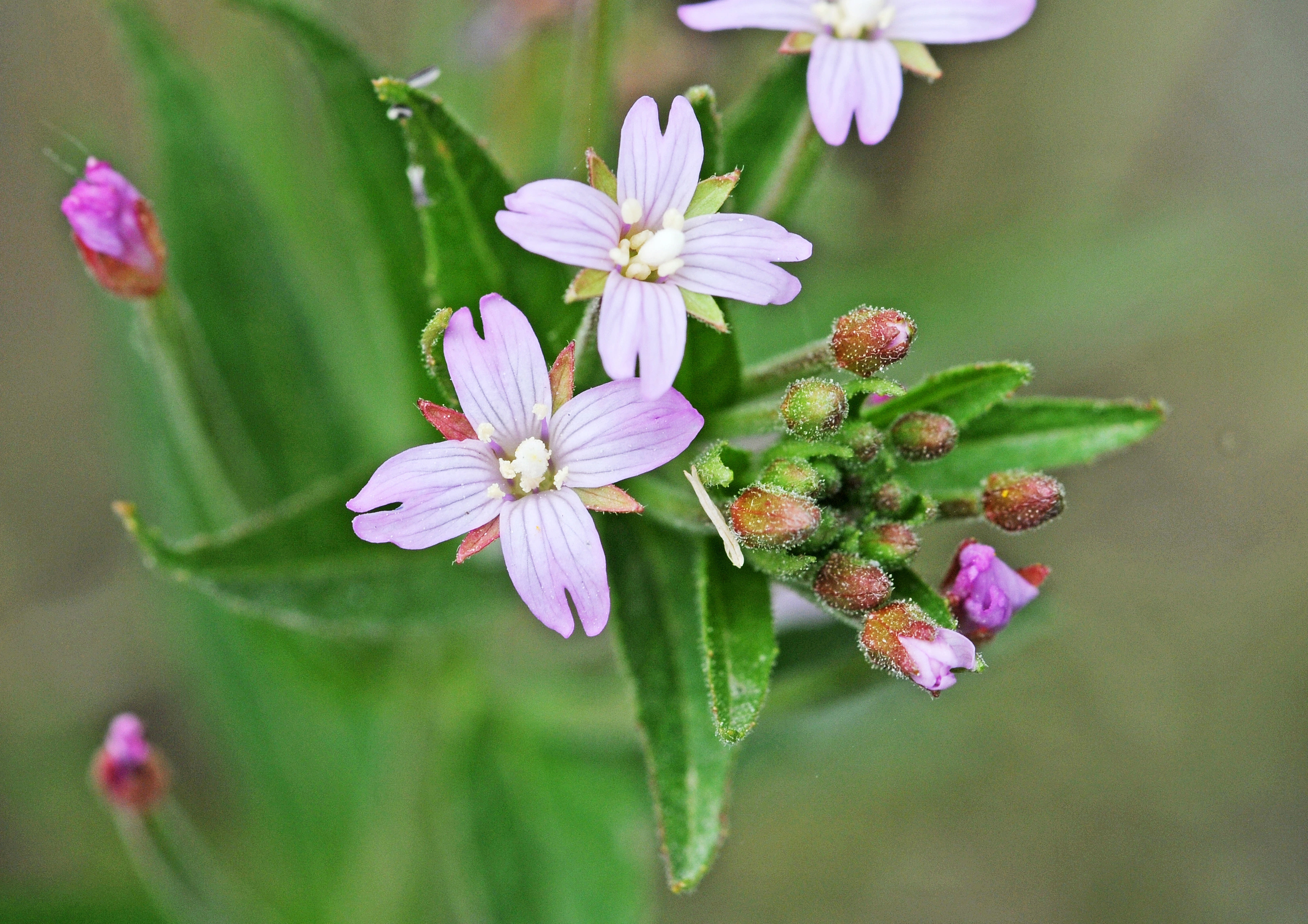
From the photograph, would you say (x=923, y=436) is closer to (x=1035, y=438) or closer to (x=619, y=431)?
(x=1035, y=438)

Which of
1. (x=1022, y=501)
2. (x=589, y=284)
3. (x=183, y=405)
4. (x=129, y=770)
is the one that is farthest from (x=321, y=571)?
(x=1022, y=501)

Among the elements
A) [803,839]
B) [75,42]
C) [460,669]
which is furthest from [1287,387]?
[75,42]

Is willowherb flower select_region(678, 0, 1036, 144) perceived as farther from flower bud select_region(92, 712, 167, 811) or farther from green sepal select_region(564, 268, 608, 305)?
flower bud select_region(92, 712, 167, 811)

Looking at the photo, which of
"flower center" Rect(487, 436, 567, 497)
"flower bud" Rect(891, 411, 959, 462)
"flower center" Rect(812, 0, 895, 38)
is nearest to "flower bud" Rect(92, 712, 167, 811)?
"flower center" Rect(487, 436, 567, 497)

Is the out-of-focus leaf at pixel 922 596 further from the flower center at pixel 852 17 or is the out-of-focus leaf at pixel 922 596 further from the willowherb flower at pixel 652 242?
the flower center at pixel 852 17

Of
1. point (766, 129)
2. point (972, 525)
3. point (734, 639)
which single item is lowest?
point (972, 525)
